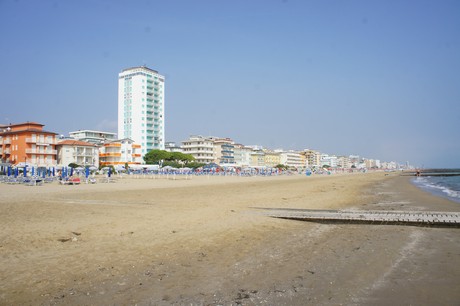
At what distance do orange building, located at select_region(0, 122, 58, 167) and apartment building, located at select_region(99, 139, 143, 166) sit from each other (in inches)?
845

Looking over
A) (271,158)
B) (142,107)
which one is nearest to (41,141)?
(142,107)

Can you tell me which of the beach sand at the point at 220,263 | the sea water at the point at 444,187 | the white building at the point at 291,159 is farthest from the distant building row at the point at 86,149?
the beach sand at the point at 220,263

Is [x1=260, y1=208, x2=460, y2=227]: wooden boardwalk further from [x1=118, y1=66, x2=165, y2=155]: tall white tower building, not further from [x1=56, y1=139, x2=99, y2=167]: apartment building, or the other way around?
[x1=118, y1=66, x2=165, y2=155]: tall white tower building

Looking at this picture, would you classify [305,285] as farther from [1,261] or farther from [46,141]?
[46,141]

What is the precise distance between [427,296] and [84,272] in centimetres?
536

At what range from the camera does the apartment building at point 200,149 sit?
114m

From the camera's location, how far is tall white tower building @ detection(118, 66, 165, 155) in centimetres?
10375

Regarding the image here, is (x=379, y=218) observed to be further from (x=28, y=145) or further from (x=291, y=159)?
(x=291, y=159)

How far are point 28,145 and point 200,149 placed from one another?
56.5 meters

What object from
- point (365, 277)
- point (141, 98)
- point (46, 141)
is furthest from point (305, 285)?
point (141, 98)

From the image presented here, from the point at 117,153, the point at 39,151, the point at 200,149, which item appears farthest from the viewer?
the point at 200,149

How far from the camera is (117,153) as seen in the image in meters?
92.4

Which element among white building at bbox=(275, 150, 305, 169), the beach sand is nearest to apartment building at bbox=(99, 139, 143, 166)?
the beach sand

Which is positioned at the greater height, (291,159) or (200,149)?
(200,149)
